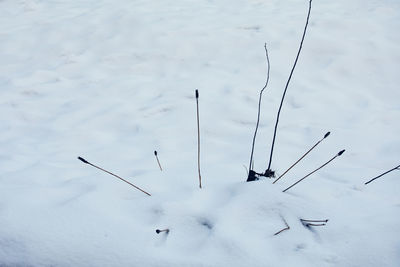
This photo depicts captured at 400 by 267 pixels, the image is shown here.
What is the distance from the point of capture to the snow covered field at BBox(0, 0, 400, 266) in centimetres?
104

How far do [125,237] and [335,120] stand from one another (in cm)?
156

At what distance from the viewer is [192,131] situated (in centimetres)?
200

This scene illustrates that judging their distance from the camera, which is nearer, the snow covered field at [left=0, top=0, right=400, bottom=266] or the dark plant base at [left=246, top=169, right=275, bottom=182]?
the snow covered field at [left=0, top=0, right=400, bottom=266]

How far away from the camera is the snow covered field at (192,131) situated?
104 centimetres

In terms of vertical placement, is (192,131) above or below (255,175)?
Answer: below

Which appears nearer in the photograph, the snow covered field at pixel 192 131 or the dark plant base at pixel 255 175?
the snow covered field at pixel 192 131

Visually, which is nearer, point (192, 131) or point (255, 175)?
point (255, 175)

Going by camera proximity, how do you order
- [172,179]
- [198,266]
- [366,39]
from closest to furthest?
[198,266] < [172,179] < [366,39]

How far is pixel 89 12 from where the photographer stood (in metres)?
3.97

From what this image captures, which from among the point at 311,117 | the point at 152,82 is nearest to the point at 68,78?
the point at 152,82

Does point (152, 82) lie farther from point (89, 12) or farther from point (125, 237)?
point (89, 12)

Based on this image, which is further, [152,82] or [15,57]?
[15,57]

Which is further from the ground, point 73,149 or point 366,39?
point 366,39

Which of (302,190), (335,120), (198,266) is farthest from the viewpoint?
(335,120)
